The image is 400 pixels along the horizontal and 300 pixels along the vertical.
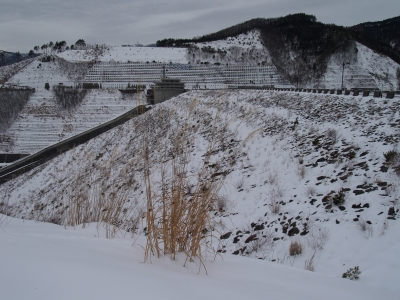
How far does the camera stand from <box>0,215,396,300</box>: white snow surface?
1342 mm

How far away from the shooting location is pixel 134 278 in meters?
1.67

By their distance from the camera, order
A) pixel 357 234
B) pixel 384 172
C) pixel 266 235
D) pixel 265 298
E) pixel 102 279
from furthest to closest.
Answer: pixel 384 172
pixel 266 235
pixel 357 234
pixel 265 298
pixel 102 279

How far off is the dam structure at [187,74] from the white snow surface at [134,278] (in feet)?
238

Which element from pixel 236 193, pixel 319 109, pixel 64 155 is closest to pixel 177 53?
pixel 64 155

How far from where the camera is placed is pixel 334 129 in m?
8.56

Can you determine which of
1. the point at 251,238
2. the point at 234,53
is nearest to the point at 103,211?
the point at 251,238

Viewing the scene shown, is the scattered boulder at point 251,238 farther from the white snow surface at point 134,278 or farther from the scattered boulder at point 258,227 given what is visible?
the white snow surface at point 134,278

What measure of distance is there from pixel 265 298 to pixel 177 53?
114 metres

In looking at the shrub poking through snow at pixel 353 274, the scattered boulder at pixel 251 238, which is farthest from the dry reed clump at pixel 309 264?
the scattered boulder at pixel 251 238

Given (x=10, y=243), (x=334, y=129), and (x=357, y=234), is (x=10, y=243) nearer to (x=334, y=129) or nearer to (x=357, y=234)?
(x=357, y=234)

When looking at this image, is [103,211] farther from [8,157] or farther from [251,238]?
[8,157]

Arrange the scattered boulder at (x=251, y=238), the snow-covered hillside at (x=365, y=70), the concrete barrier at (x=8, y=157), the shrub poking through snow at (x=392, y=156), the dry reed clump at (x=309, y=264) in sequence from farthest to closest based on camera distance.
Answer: the snow-covered hillside at (x=365, y=70) → the concrete barrier at (x=8, y=157) → the shrub poking through snow at (x=392, y=156) → the scattered boulder at (x=251, y=238) → the dry reed clump at (x=309, y=264)

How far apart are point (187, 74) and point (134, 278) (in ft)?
274

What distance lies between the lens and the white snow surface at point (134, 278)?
4.40 feet
